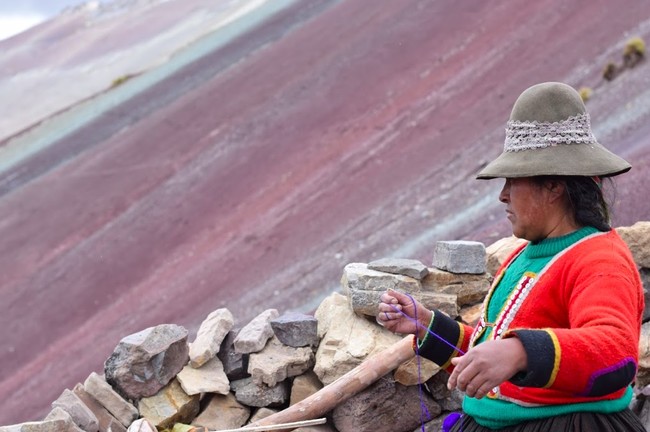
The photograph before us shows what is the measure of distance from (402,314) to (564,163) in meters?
0.77

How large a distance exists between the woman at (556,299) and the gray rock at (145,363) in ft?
6.76

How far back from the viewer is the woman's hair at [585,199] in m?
2.46

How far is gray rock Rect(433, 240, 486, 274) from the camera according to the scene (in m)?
4.44

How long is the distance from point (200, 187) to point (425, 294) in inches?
530

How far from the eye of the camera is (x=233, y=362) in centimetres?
443

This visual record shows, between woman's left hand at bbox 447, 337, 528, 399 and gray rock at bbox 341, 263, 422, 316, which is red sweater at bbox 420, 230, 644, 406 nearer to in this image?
woman's left hand at bbox 447, 337, 528, 399

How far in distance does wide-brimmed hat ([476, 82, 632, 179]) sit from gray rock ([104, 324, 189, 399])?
94.6 inches

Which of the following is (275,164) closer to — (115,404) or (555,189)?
(115,404)

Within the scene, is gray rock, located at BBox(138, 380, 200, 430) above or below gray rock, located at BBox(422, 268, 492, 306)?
above

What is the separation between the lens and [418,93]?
17.1 metres

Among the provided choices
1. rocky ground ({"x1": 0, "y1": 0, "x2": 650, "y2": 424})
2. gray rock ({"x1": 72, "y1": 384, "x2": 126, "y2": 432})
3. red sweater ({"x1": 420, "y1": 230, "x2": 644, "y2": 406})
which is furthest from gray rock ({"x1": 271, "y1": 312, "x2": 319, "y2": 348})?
rocky ground ({"x1": 0, "y1": 0, "x2": 650, "y2": 424})

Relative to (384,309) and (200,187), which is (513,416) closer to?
(384,309)

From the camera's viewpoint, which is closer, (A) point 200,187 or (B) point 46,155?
(A) point 200,187

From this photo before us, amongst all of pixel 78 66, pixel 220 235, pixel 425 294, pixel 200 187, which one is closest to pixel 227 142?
pixel 200 187
